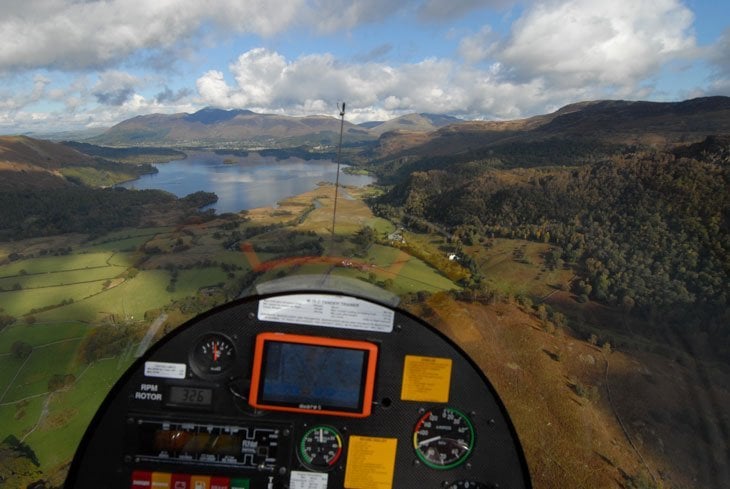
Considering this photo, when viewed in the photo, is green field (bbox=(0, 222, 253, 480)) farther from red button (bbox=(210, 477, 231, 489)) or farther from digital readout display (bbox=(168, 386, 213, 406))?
red button (bbox=(210, 477, 231, 489))

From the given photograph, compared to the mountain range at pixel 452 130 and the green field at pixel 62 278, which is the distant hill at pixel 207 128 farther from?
the green field at pixel 62 278

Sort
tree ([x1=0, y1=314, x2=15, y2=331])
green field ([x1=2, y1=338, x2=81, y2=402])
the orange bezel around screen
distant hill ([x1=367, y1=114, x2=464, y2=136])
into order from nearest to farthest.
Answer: the orange bezel around screen, green field ([x1=2, y1=338, x2=81, y2=402]), tree ([x1=0, y1=314, x2=15, y2=331]), distant hill ([x1=367, y1=114, x2=464, y2=136])

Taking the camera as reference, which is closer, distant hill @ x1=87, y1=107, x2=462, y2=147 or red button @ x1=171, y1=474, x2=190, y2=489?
red button @ x1=171, y1=474, x2=190, y2=489

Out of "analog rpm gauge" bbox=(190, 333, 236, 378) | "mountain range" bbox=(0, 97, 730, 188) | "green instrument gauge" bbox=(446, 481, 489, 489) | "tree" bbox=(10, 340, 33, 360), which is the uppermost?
"mountain range" bbox=(0, 97, 730, 188)

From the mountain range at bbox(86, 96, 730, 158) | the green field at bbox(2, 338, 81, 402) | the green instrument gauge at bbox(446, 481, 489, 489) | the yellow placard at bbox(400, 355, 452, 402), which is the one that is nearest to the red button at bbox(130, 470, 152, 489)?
the green field at bbox(2, 338, 81, 402)

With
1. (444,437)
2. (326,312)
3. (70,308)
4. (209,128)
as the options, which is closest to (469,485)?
(444,437)

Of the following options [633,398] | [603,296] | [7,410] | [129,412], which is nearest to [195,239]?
[7,410]

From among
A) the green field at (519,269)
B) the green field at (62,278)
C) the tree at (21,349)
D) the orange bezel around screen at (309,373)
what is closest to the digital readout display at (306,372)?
the orange bezel around screen at (309,373)

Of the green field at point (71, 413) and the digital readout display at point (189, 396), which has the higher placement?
the digital readout display at point (189, 396)
